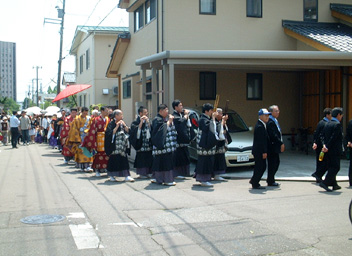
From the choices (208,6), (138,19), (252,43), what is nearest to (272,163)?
(252,43)

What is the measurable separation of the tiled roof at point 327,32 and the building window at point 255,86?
7.40 ft

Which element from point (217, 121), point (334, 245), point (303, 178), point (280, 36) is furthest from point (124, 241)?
point (280, 36)

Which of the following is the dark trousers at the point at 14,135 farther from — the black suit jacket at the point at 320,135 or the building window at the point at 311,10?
the black suit jacket at the point at 320,135

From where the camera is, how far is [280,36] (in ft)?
56.4

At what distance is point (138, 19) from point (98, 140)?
31.3 ft

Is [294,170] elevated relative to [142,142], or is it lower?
lower

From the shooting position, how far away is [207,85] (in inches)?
641

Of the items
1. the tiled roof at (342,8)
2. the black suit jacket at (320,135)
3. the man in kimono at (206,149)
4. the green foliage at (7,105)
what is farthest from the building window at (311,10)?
the green foliage at (7,105)

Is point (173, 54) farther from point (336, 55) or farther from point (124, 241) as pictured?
point (124, 241)

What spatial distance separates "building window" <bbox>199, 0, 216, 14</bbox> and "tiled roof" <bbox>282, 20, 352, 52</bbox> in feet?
9.73

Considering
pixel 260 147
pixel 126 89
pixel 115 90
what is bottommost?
pixel 260 147

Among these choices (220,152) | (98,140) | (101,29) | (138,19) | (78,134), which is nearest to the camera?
(220,152)

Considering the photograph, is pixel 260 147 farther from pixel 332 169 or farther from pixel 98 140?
pixel 98 140

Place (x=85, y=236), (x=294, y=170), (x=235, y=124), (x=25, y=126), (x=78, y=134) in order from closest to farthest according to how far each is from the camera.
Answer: (x=85, y=236), (x=294, y=170), (x=235, y=124), (x=78, y=134), (x=25, y=126)
